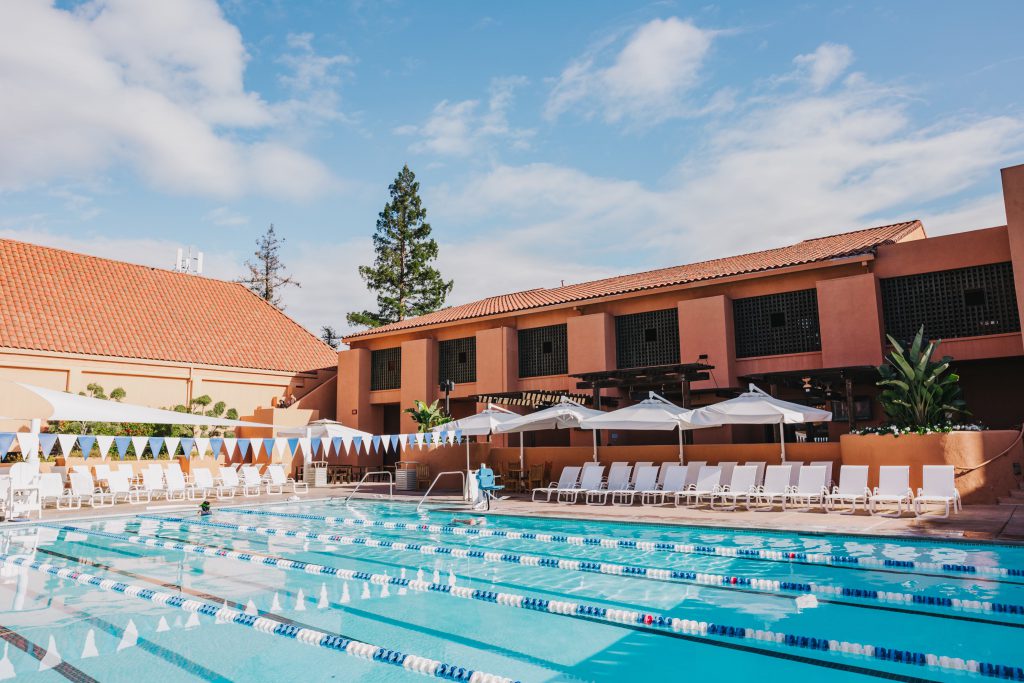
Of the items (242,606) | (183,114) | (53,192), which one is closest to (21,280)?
(53,192)

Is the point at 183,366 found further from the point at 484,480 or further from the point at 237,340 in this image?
the point at 484,480

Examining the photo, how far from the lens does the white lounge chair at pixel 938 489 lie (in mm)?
11133

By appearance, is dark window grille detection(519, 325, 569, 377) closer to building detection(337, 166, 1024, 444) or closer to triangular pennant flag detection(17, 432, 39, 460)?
building detection(337, 166, 1024, 444)

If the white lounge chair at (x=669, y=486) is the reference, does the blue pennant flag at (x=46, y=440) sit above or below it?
above

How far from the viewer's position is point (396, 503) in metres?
17.2

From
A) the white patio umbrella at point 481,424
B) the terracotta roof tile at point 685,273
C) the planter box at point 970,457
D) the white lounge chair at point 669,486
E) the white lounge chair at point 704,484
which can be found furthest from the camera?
the terracotta roof tile at point 685,273

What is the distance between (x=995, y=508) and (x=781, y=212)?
1241cm

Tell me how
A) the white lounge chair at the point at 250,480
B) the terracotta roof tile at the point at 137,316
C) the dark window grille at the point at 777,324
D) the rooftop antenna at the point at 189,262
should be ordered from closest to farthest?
the dark window grille at the point at 777,324, the white lounge chair at the point at 250,480, the terracotta roof tile at the point at 137,316, the rooftop antenna at the point at 189,262

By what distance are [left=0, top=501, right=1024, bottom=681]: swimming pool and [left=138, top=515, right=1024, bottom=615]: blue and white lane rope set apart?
1.1 inches

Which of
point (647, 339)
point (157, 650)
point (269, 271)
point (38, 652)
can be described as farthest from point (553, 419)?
point (269, 271)

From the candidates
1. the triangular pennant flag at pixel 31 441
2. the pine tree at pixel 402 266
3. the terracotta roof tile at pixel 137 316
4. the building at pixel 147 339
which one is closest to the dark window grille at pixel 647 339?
the building at pixel 147 339

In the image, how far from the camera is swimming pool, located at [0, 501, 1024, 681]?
17.2 ft

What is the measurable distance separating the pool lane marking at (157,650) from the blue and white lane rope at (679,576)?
4.76 m

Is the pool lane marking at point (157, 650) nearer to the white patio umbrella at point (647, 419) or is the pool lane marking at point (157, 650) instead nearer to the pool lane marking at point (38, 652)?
the pool lane marking at point (38, 652)
